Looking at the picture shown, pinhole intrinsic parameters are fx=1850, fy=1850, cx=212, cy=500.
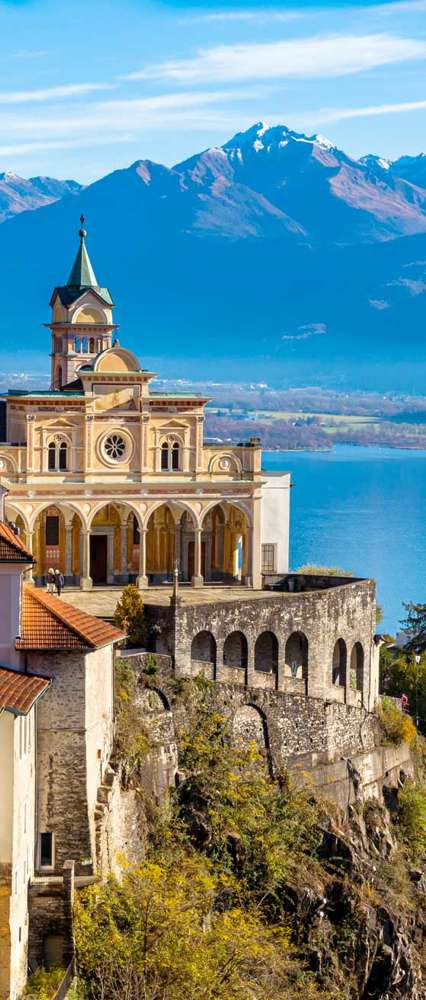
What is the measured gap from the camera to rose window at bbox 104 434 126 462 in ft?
216

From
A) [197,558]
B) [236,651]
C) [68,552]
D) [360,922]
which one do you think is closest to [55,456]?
[68,552]

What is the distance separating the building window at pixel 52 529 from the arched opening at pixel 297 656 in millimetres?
11268

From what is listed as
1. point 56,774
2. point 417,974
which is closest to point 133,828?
point 56,774

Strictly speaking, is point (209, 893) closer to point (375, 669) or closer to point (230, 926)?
point (230, 926)

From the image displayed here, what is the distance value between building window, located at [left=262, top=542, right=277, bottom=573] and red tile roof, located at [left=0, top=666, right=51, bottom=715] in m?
33.6

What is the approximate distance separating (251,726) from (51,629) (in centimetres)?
1722

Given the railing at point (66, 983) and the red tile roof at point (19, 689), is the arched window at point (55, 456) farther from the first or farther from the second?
the railing at point (66, 983)

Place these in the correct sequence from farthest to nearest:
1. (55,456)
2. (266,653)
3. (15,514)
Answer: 1. (55,456)
2. (15,514)
3. (266,653)

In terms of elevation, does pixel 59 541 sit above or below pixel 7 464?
below

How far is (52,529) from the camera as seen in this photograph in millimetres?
65688

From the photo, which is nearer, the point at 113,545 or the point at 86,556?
the point at 86,556

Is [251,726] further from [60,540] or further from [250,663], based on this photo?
[60,540]

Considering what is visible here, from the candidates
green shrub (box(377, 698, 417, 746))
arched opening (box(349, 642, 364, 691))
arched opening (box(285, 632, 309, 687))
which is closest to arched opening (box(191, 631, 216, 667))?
arched opening (box(285, 632, 309, 687))

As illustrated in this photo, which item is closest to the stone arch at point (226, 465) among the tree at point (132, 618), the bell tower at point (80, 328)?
the bell tower at point (80, 328)
